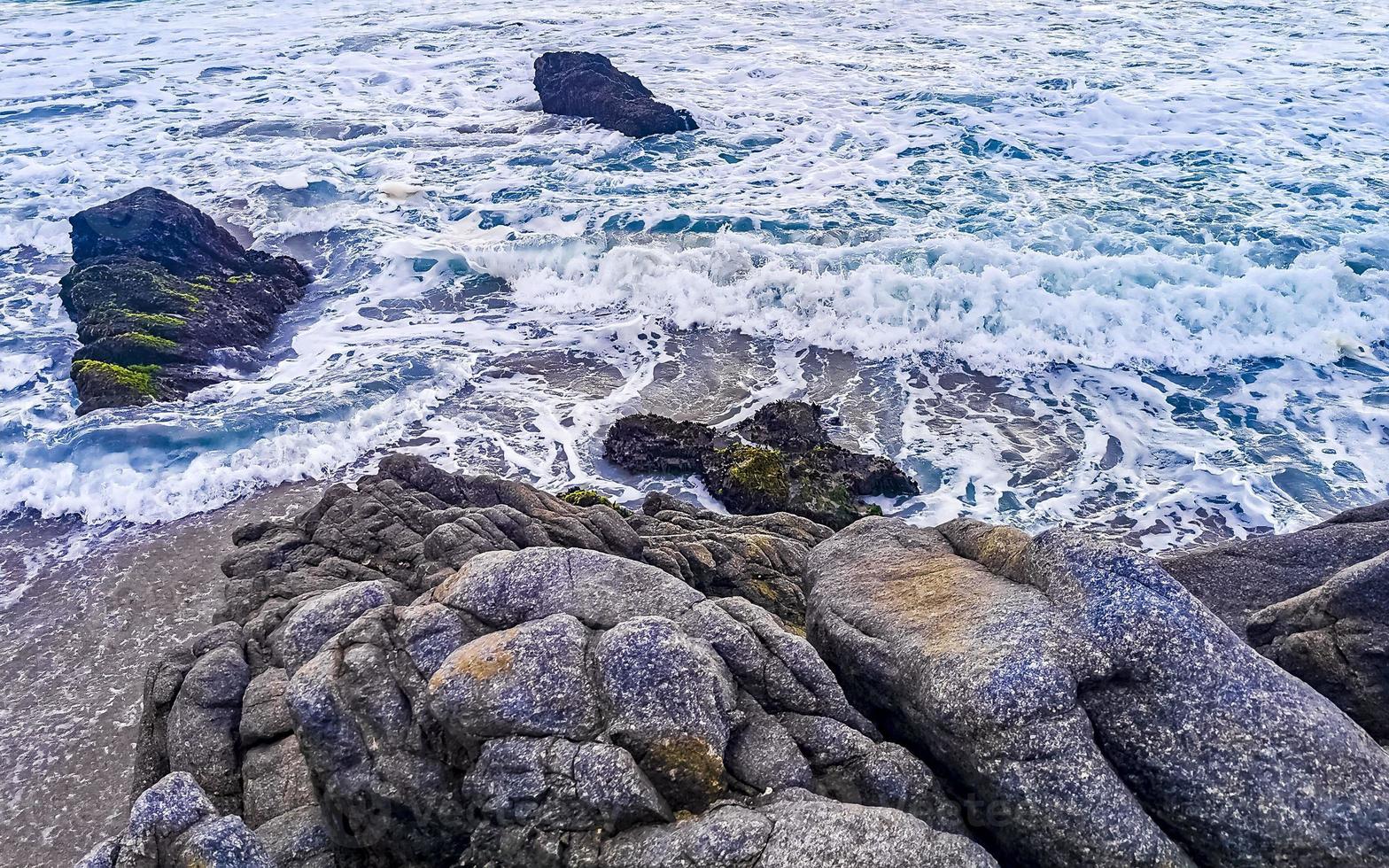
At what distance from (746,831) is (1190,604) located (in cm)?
427

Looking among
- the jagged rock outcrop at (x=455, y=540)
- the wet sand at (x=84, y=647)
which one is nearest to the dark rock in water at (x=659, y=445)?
the jagged rock outcrop at (x=455, y=540)

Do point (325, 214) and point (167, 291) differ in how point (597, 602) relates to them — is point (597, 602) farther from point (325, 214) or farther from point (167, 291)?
point (325, 214)

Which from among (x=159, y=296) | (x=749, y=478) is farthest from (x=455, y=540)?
(x=159, y=296)

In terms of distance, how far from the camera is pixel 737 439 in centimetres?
1648

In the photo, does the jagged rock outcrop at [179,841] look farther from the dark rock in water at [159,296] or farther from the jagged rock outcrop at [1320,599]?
the dark rock in water at [159,296]

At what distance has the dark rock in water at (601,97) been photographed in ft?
106

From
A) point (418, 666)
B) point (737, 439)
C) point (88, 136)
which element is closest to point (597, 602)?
point (418, 666)

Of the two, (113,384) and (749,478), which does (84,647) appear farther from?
(749,478)

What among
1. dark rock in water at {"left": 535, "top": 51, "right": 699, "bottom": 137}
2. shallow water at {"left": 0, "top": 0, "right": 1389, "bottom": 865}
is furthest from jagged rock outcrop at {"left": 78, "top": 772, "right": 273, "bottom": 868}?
dark rock in water at {"left": 535, "top": 51, "right": 699, "bottom": 137}

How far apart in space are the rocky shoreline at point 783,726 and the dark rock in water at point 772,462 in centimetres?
551

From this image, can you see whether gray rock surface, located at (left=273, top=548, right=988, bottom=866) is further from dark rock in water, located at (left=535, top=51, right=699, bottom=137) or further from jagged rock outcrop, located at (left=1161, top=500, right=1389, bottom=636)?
dark rock in water, located at (left=535, top=51, right=699, bottom=137)

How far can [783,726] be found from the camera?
7176 mm

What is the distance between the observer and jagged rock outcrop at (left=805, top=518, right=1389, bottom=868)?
627cm

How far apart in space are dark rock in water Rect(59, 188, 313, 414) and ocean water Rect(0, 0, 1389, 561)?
88 centimetres
